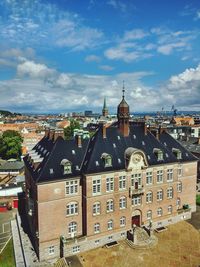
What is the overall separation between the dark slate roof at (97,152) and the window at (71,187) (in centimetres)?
138

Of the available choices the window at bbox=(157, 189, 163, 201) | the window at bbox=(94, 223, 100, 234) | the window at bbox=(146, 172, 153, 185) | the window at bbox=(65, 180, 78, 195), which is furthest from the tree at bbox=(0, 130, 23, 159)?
the window at bbox=(157, 189, 163, 201)

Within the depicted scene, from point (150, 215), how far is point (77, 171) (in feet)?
62.4

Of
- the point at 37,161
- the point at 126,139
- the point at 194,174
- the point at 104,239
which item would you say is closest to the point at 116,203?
the point at 104,239

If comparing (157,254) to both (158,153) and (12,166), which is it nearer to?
(158,153)

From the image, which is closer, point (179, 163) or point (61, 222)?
point (61, 222)

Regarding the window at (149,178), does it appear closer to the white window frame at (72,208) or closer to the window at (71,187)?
the window at (71,187)

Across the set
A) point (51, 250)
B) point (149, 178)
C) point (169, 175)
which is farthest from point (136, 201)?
point (51, 250)

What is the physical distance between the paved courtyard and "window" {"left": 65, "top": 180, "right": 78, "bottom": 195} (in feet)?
36.3

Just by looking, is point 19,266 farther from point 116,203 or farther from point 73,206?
point 116,203

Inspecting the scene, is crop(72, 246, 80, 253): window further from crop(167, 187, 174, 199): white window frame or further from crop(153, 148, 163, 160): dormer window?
crop(153, 148, 163, 160): dormer window

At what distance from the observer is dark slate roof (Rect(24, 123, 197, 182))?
41.8 metres

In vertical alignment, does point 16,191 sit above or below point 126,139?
below

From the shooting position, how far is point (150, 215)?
49.1 m

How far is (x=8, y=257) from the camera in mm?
41188
